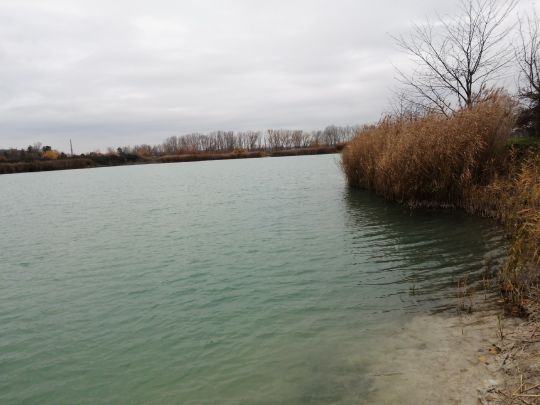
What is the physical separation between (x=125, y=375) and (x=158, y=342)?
A: 756 millimetres

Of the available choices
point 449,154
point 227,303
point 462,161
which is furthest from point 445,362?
point 462,161

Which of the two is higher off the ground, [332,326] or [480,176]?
[480,176]

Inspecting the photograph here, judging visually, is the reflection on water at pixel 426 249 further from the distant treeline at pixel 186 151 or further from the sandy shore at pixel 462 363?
the distant treeline at pixel 186 151

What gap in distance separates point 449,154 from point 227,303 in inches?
332

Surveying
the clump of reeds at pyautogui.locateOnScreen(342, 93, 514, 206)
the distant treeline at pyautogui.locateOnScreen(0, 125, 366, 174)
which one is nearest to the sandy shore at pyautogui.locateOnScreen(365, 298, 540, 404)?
the clump of reeds at pyautogui.locateOnScreen(342, 93, 514, 206)

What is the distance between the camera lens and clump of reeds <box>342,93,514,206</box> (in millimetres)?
11383

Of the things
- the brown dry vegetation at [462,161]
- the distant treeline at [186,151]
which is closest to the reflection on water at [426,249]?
the brown dry vegetation at [462,161]

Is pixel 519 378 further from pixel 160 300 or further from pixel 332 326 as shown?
pixel 160 300

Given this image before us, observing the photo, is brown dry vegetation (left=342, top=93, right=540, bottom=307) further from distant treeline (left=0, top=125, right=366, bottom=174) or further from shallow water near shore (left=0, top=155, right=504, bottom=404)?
distant treeline (left=0, top=125, right=366, bottom=174)

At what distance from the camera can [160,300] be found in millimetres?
6609

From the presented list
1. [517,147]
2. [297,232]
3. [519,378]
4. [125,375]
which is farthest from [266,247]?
[517,147]

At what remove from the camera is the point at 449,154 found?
11.4 metres

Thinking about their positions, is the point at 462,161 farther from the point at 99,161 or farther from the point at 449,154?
the point at 99,161

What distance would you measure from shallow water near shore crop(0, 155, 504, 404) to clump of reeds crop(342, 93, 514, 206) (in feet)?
2.85
